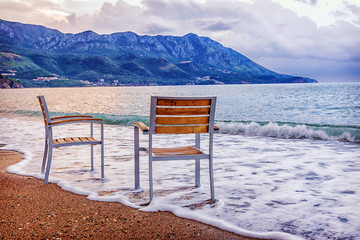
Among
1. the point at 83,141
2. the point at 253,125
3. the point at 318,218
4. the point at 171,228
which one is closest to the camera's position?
the point at 171,228

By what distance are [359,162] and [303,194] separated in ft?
10.2

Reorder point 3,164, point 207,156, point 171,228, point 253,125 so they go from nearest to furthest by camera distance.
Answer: point 171,228 < point 207,156 < point 3,164 < point 253,125

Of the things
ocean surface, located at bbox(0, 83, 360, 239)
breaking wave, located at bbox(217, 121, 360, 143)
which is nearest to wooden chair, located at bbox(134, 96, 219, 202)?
ocean surface, located at bbox(0, 83, 360, 239)

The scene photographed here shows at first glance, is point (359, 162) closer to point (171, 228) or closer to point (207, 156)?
point (207, 156)

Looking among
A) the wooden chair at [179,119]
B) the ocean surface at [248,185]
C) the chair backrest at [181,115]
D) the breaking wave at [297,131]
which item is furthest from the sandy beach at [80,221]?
the breaking wave at [297,131]

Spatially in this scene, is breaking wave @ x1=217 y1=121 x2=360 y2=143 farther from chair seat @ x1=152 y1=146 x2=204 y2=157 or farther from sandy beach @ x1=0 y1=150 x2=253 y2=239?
sandy beach @ x1=0 y1=150 x2=253 y2=239

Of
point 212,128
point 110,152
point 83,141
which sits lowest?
point 110,152

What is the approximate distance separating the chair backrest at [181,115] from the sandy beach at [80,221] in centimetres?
101

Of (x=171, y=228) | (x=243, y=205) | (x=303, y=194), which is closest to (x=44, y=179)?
(x=171, y=228)

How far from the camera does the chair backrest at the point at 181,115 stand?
3.74 m

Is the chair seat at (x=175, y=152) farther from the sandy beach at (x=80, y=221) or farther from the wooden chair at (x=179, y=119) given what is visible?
the sandy beach at (x=80, y=221)

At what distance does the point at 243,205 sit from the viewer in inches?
157

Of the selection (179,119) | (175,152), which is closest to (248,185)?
(175,152)

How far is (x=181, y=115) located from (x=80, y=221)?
162 cm
